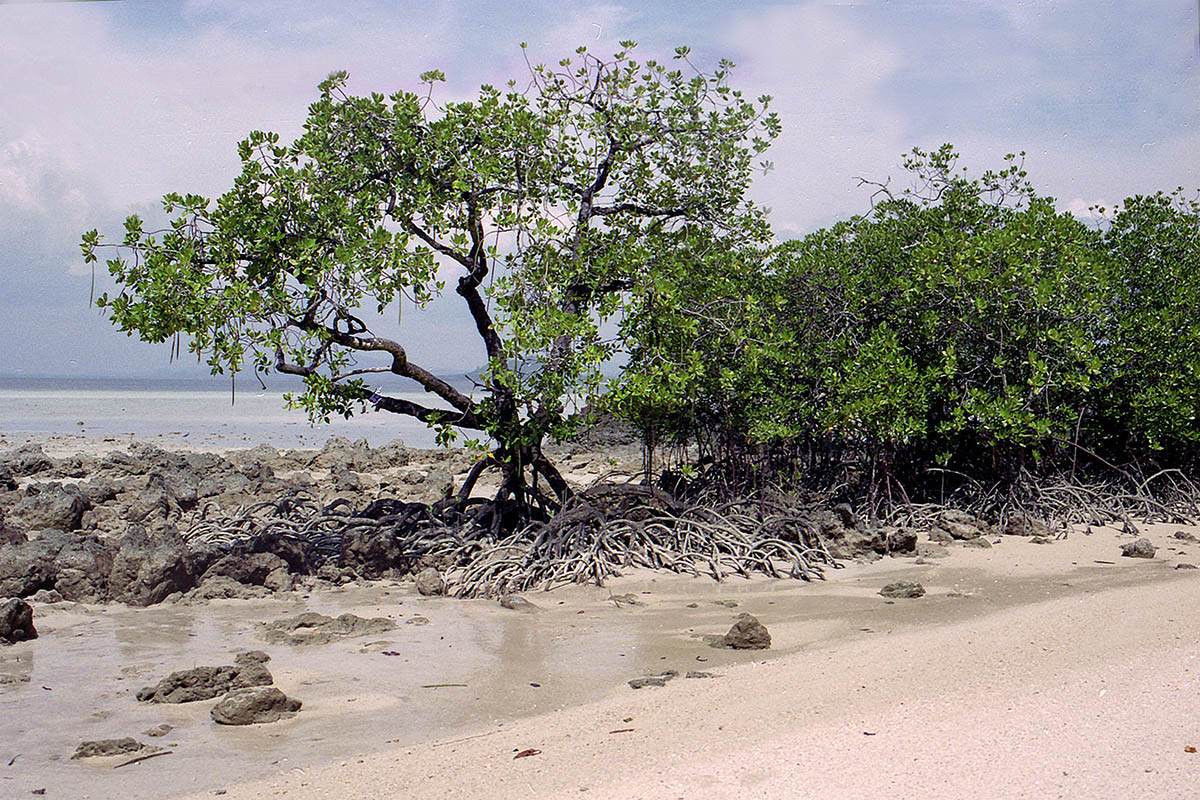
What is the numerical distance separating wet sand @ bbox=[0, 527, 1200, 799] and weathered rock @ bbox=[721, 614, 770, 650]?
0.65 feet

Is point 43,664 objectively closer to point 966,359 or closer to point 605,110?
point 605,110

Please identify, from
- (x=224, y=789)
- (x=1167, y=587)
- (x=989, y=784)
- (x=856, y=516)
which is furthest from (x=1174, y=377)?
(x=224, y=789)

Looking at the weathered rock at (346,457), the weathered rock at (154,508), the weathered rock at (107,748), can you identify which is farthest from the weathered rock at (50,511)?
the weathered rock at (107,748)

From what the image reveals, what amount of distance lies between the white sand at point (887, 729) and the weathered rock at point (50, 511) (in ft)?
24.0

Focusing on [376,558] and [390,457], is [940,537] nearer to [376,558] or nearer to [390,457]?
[376,558]

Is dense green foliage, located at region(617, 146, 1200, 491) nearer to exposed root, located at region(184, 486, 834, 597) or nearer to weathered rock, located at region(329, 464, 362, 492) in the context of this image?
exposed root, located at region(184, 486, 834, 597)

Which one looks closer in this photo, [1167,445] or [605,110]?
[605,110]

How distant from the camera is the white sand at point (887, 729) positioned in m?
3.94

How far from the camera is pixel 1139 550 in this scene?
9141 mm

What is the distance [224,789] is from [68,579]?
4.75m

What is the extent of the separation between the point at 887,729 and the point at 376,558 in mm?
5589

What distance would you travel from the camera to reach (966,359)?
35.5ft

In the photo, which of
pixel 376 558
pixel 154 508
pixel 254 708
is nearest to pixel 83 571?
pixel 376 558

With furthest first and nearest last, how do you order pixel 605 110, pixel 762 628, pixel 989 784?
pixel 605 110 < pixel 762 628 < pixel 989 784
